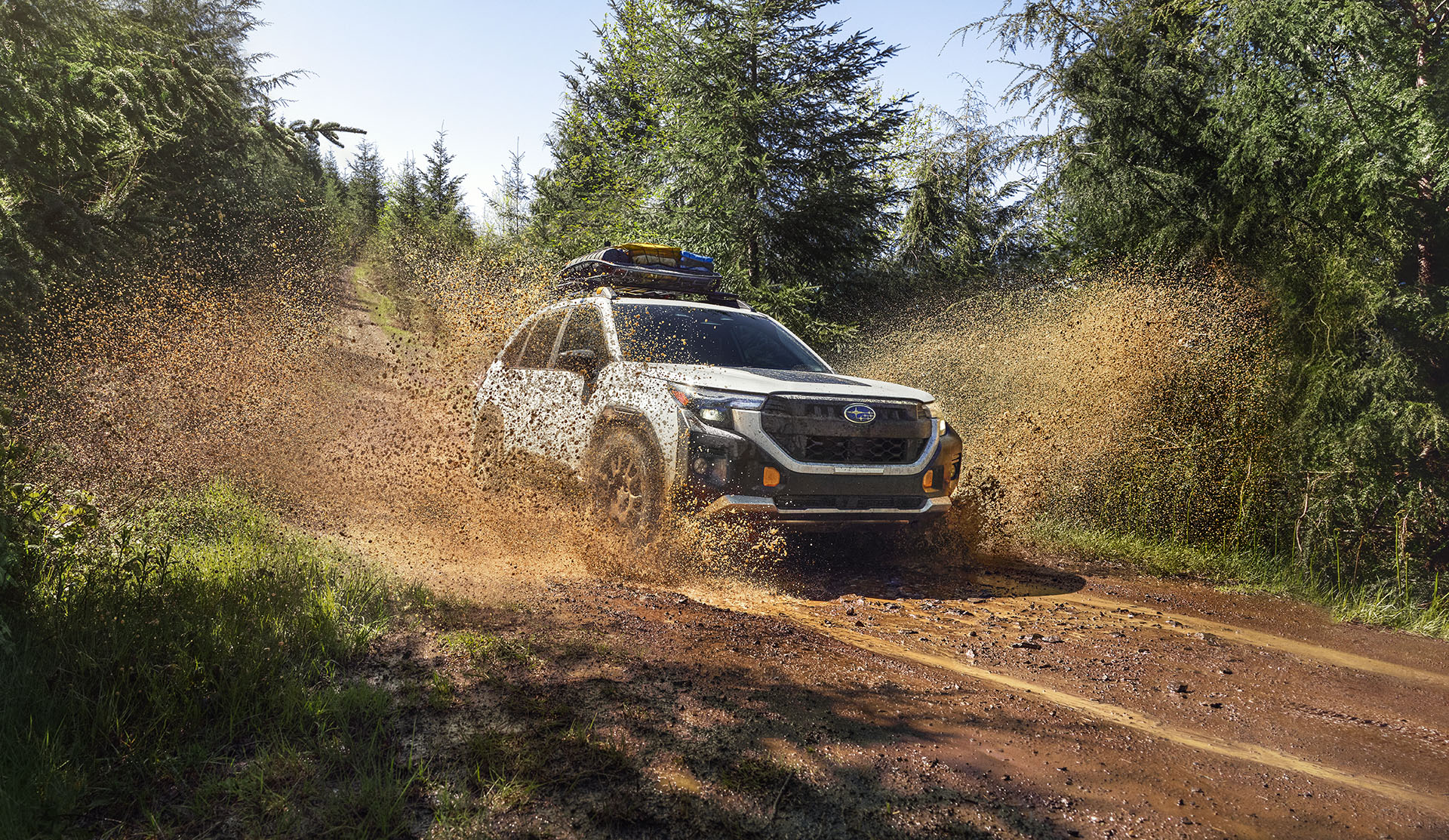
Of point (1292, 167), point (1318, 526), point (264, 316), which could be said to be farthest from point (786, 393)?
point (264, 316)

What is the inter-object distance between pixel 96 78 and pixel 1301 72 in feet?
36.6

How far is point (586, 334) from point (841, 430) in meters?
2.31

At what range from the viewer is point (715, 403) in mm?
5227

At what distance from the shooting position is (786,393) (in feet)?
17.4

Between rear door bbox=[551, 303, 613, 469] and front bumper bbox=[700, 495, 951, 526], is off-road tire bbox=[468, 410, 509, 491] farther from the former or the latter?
front bumper bbox=[700, 495, 951, 526]

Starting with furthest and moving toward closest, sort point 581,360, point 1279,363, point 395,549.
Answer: point 1279,363
point 581,360
point 395,549

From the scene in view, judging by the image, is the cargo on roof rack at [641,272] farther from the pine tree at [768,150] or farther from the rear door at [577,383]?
the pine tree at [768,150]

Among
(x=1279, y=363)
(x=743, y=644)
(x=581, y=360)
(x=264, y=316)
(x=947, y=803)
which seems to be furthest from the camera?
(x=264, y=316)

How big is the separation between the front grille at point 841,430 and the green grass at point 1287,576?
110 inches

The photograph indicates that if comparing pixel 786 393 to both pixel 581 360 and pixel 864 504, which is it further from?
pixel 581 360

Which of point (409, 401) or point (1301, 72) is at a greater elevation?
point (1301, 72)

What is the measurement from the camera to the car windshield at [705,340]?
6.07 metres

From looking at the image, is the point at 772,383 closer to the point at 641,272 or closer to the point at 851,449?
the point at 851,449

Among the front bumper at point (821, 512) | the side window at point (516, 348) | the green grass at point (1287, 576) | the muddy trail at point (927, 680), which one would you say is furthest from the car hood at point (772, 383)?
the green grass at point (1287, 576)
